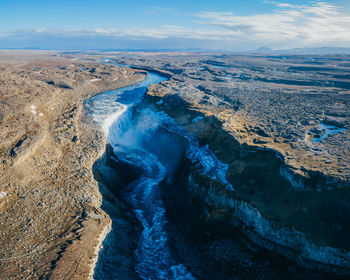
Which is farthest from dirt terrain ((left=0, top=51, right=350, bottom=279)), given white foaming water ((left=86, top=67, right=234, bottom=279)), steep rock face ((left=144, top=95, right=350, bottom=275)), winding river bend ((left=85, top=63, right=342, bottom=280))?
white foaming water ((left=86, top=67, right=234, bottom=279))

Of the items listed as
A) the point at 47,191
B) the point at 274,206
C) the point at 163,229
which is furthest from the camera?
the point at 163,229

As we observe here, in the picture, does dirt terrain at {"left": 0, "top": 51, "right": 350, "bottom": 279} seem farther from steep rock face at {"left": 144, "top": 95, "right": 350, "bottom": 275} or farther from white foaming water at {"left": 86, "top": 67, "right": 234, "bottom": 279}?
white foaming water at {"left": 86, "top": 67, "right": 234, "bottom": 279}

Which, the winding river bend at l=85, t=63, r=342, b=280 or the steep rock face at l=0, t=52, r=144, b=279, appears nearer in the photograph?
the steep rock face at l=0, t=52, r=144, b=279

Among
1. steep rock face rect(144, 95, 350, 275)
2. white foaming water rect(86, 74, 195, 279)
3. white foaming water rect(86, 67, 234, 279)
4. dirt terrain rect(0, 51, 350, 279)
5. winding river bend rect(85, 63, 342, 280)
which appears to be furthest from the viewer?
white foaming water rect(86, 67, 234, 279)

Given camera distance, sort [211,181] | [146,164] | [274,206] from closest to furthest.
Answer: [274,206]
[211,181]
[146,164]

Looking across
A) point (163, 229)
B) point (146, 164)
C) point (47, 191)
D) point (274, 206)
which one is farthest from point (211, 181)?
point (47, 191)

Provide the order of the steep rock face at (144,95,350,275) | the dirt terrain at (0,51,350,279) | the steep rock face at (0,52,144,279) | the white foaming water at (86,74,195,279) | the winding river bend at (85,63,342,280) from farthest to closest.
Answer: the white foaming water at (86,74,195,279) < the winding river bend at (85,63,342,280) < the dirt terrain at (0,51,350,279) < the steep rock face at (144,95,350,275) < the steep rock face at (0,52,144,279)

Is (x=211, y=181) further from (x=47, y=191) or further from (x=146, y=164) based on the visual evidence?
(x=47, y=191)

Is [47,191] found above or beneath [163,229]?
above

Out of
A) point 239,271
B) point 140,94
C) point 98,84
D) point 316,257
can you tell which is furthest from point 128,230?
point 98,84

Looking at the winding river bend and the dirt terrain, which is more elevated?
the dirt terrain
